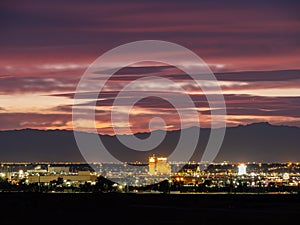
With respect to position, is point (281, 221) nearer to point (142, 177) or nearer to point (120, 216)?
point (120, 216)

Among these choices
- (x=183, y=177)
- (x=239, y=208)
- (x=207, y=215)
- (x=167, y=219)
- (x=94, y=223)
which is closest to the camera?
(x=94, y=223)

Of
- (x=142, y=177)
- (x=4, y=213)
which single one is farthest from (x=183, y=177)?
(x=4, y=213)

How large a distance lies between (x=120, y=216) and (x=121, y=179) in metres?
129

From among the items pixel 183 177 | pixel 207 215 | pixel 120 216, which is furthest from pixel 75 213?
pixel 183 177

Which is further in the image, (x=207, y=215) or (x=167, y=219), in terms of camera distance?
(x=207, y=215)

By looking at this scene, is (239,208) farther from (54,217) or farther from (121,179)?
(121,179)

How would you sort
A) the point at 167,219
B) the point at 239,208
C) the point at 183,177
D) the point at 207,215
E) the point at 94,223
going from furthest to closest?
1. the point at 183,177
2. the point at 239,208
3. the point at 207,215
4. the point at 167,219
5. the point at 94,223

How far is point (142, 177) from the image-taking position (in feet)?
653

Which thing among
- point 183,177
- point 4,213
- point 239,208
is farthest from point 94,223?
point 183,177

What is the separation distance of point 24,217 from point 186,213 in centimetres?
1207

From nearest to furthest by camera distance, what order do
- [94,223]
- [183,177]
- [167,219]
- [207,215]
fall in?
[94,223], [167,219], [207,215], [183,177]

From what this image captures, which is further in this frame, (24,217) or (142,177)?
(142,177)

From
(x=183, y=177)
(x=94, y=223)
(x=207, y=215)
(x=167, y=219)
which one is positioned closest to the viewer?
(x=94, y=223)

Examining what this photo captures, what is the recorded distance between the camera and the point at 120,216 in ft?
211
